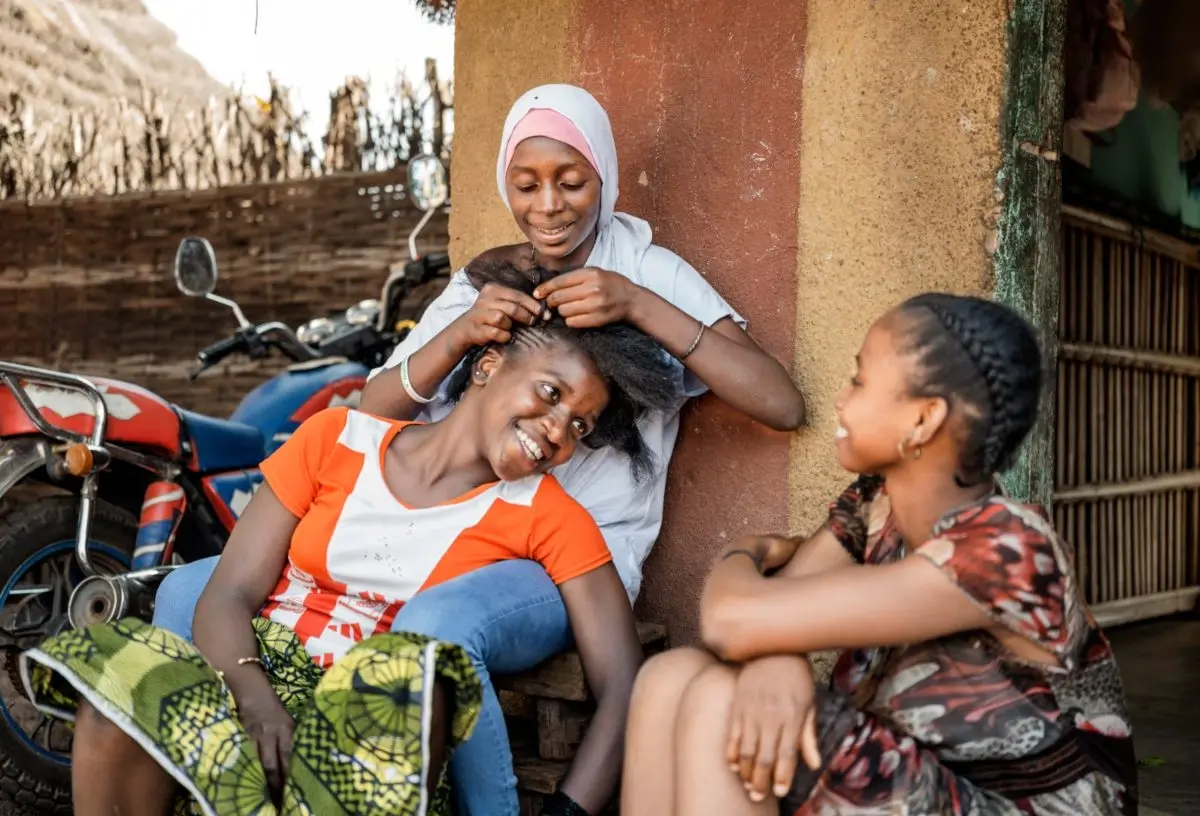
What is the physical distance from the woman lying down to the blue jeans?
0.06 m

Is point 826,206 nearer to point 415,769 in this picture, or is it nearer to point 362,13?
point 415,769

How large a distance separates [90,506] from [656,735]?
2.07 metres

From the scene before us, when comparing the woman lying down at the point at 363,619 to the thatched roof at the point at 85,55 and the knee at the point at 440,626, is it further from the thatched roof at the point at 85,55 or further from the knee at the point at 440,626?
the thatched roof at the point at 85,55

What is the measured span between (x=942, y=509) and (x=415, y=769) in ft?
2.93

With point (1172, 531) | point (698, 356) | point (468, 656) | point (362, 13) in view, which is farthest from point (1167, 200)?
point (468, 656)

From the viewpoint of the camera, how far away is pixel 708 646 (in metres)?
1.84

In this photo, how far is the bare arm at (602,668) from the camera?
213cm

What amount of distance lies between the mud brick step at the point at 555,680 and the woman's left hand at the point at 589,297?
0.67 metres

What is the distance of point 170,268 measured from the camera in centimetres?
680

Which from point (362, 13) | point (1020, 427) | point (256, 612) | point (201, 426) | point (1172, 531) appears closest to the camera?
point (1020, 427)

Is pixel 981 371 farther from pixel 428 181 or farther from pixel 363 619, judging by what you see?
pixel 428 181

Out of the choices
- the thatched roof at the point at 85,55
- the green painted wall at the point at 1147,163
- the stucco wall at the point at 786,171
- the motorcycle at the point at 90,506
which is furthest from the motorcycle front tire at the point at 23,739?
the thatched roof at the point at 85,55

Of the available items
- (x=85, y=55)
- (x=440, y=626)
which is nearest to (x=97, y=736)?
(x=440, y=626)

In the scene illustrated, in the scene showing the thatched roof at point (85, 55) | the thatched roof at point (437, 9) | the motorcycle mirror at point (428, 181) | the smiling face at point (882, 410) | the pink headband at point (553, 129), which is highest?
the thatched roof at point (85, 55)
